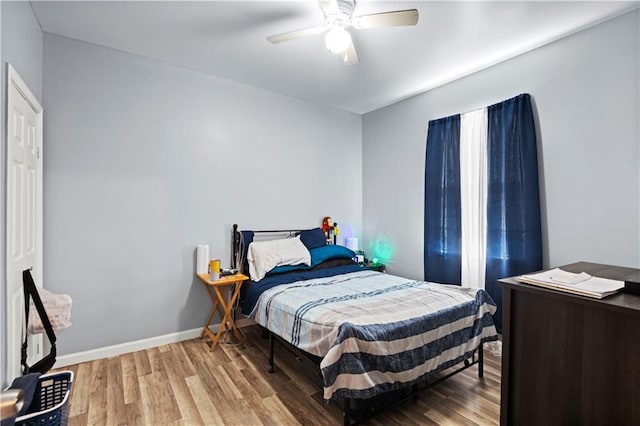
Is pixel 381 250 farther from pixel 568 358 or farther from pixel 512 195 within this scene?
pixel 568 358

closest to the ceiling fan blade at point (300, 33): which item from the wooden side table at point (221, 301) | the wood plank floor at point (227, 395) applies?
the wooden side table at point (221, 301)

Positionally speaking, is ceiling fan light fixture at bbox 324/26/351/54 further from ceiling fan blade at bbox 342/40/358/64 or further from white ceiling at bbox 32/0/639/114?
white ceiling at bbox 32/0/639/114

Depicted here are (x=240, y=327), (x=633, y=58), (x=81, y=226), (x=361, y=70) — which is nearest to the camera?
(x=633, y=58)

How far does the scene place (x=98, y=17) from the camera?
97.9 inches

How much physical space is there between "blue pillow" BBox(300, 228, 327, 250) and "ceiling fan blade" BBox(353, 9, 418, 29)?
2510mm

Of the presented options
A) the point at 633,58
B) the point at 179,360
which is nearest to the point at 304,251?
the point at 179,360

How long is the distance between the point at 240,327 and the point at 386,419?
7.05 feet

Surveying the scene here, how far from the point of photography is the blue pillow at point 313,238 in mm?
3986

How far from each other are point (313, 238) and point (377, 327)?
2.16 m

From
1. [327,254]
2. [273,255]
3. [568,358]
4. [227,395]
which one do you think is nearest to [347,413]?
[227,395]

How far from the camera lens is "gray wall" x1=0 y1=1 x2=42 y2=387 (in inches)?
69.0

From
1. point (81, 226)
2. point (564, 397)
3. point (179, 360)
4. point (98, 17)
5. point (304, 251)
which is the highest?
point (98, 17)

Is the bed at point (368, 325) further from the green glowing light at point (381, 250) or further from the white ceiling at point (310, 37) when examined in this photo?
the white ceiling at point (310, 37)

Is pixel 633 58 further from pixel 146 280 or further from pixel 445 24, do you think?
pixel 146 280
